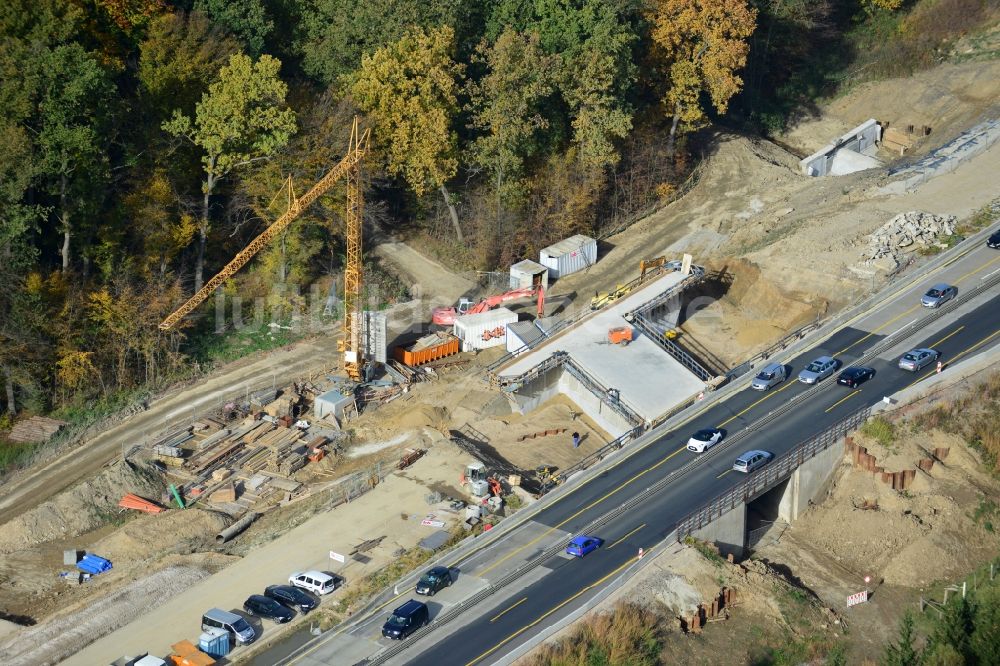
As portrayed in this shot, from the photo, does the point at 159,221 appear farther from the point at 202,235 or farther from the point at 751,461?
the point at 751,461

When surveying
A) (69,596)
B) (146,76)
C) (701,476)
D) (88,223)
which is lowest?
(69,596)

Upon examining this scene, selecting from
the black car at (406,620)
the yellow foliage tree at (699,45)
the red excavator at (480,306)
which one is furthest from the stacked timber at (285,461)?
the yellow foliage tree at (699,45)

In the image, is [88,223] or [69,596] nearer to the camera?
[69,596]

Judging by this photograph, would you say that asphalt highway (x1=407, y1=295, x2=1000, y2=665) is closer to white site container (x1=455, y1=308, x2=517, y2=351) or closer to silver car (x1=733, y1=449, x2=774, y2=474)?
silver car (x1=733, y1=449, x2=774, y2=474)

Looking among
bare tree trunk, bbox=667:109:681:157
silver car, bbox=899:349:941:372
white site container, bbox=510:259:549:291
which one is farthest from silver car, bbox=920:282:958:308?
bare tree trunk, bbox=667:109:681:157

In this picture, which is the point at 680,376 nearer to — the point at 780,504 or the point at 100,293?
the point at 780,504

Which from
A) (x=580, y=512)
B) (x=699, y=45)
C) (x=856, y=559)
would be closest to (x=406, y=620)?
(x=580, y=512)

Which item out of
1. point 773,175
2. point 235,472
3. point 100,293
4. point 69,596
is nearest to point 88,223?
point 100,293
